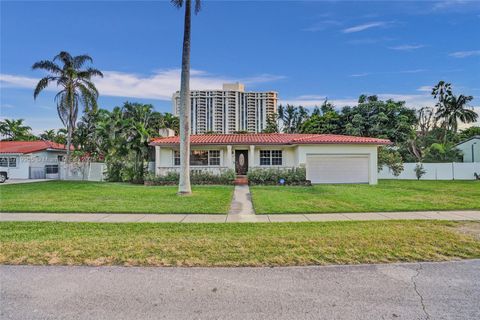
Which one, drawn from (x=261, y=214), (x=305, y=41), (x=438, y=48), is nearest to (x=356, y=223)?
(x=261, y=214)

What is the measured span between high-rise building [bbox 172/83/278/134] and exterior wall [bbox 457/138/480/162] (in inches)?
1266

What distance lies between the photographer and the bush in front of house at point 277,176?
57.8 feet

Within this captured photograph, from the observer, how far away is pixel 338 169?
1966 cm

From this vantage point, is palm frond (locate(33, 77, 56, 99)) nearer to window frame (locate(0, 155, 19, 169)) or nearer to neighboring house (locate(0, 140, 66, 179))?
neighboring house (locate(0, 140, 66, 179))

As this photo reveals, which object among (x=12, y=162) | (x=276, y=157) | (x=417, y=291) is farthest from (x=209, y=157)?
(x=12, y=162)

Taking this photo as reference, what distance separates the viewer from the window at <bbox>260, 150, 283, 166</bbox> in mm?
20969

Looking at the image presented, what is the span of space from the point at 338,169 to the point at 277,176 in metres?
4.91

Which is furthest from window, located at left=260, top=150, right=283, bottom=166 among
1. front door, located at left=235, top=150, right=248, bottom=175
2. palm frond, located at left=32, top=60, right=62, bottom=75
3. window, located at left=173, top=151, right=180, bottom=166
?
palm frond, located at left=32, top=60, right=62, bottom=75

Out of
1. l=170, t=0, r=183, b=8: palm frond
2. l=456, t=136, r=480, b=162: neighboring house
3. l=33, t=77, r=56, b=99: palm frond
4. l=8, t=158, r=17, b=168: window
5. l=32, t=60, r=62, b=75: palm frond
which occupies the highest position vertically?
l=32, t=60, r=62, b=75: palm frond

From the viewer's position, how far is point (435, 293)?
349 centimetres

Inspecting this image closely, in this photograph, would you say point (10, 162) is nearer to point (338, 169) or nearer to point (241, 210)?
point (241, 210)

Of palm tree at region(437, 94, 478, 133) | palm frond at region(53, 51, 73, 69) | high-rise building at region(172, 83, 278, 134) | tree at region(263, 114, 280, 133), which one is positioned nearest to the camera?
palm frond at region(53, 51, 73, 69)

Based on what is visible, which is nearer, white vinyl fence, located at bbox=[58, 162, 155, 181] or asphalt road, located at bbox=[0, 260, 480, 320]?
asphalt road, located at bbox=[0, 260, 480, 320]

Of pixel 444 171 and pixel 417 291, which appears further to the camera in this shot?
pixel 444 171
